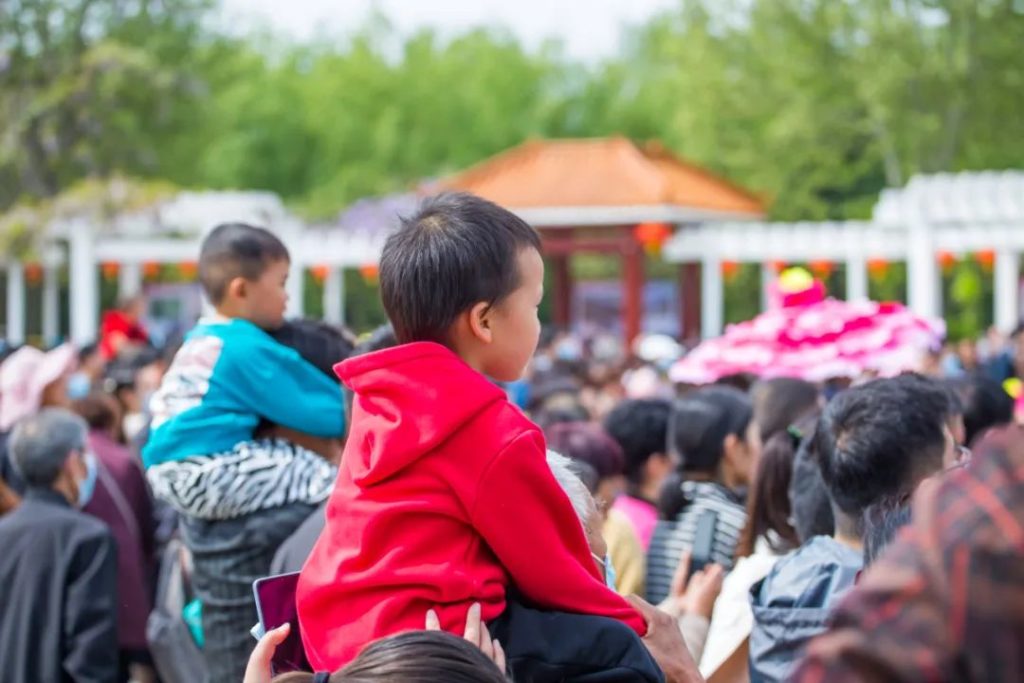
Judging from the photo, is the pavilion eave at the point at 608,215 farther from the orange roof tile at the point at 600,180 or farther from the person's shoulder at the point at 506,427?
the person's shoulder at the point at 506,427

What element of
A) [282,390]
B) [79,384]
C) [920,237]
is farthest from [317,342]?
[920,237]

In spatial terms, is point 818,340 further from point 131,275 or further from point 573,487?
point 131,275

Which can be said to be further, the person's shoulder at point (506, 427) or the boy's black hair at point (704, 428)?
the boy's black hair at point (704, 428)

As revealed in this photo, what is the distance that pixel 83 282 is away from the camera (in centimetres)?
1908

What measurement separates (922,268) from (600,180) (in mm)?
6179

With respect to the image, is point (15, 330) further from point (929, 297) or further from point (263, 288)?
point (263, 288)

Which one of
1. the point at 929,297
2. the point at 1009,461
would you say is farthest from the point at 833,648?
the point at 929,297

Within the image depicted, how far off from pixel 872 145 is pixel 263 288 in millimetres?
25376

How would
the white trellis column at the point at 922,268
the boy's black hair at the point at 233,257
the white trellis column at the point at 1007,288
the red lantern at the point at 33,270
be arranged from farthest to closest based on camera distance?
the red lantern at the point at 33,270
the white trellis column at the point at 1007,288
the white trellis column at the point at 922,268
the boy's black hair at the point at 233,257

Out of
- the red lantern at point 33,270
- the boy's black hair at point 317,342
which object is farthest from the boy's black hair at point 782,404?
the red lantern at point 33,270

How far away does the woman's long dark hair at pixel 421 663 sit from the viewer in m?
1.51

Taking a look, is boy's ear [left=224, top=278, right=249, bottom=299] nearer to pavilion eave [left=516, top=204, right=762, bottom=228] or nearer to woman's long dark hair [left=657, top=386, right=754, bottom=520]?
woman's long dark hair [left=657, top=386, right=754, bottom=520]

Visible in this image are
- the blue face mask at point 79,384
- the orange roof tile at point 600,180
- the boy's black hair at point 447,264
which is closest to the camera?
the boy's black hair at point 447,264

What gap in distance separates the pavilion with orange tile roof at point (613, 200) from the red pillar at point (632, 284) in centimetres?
1
